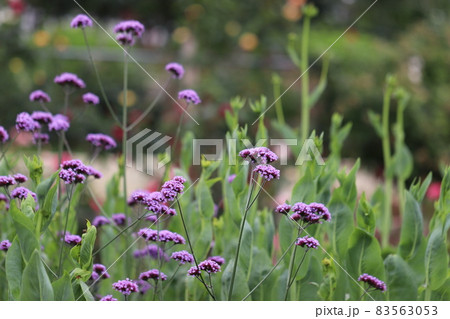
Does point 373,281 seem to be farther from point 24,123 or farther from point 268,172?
point 24,123

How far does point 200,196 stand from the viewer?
1.04 metres

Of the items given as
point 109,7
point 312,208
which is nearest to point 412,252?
point 312,208

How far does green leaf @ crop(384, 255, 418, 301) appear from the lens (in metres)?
0.94

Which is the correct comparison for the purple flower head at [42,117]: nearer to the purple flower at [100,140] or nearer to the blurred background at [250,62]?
the purple flower at [100,140]

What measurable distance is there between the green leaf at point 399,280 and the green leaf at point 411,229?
0.13 feet

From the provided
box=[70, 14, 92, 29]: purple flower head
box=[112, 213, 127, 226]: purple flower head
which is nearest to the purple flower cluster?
box=[112, 213, 127, 226]: purple flower head

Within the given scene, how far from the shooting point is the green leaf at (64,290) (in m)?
0.75

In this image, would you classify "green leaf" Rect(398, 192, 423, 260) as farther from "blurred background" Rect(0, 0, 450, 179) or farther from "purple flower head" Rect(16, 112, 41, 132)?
"blurred background" Rect(0, 0, 450, 179)

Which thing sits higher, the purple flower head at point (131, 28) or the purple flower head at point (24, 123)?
the purple flower head at point (131, 28)

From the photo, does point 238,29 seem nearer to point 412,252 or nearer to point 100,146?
point 100,146

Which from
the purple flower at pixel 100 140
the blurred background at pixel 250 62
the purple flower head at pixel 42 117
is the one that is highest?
the blurred background at pixel 250 62

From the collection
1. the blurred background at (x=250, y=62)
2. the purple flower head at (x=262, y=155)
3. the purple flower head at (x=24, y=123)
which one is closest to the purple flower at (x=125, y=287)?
the purple flower head at (x=262, y=155)

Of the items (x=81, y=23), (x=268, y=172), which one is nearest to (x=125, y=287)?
(x=268, y=172)
